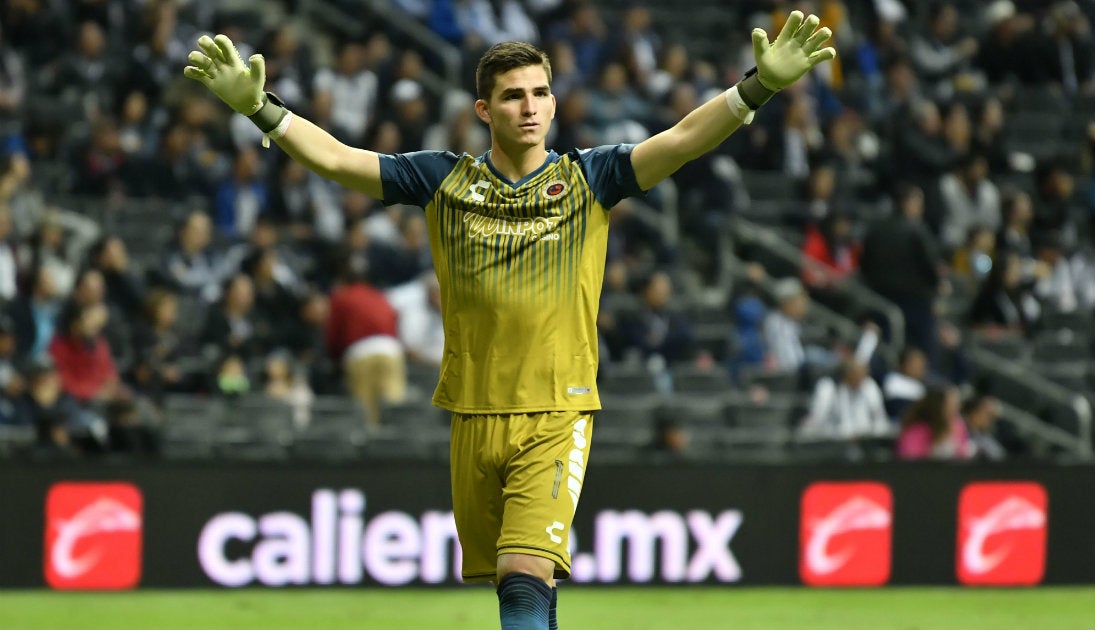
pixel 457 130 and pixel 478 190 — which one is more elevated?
pixel 457 130

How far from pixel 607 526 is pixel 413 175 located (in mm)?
6206

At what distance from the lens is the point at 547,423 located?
5879 millimetres

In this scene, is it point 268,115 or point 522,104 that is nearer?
point 522,104

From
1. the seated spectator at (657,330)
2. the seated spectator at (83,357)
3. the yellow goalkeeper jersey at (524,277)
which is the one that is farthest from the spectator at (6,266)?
the yellow goalkeeper jersey at (524,277)

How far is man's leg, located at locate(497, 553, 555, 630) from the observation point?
5582mm

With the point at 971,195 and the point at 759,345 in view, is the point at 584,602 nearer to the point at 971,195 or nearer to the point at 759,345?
the point at 759,345

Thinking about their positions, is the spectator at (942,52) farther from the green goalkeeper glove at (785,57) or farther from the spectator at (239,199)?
the green goalkeeper glove at (785,57)

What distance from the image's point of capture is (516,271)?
5.92 metres

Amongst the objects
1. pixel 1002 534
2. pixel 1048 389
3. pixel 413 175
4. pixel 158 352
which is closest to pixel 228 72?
pixel 413 175

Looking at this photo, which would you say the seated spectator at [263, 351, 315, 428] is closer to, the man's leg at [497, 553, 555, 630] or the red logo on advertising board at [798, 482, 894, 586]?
the red logo on advertising board at [798, 482, 894, 586]

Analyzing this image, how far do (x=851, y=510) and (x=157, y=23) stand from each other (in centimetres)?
766

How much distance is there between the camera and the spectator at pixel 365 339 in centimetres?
1378

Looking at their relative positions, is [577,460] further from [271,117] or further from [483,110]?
[271,117]

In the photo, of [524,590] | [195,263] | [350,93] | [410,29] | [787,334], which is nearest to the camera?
[524,590]
